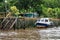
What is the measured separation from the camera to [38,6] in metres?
47.9

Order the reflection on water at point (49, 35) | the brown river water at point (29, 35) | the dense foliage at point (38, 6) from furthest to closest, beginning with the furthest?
1. the dense foliage at point (38, 6)
2. the brown river water at point (29, 35)
3. the reflection on water at point (49, 35)

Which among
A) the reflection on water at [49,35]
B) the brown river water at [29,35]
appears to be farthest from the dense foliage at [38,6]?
the brown river water at [29,35]

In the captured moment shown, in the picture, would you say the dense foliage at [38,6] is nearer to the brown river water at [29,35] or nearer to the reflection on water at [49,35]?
the reflection on water at [49,35]

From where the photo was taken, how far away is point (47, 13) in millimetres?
44531

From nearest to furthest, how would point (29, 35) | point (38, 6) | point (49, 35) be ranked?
point (49, 35), point (29, 35), point (38, 6)

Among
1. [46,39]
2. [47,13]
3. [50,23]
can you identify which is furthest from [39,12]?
[46,39]

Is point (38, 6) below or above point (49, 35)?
above

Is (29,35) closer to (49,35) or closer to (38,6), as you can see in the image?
(49,35)

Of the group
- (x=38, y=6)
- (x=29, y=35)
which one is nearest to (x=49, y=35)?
(x=29, y=35)

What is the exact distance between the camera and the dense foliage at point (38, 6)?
146ft

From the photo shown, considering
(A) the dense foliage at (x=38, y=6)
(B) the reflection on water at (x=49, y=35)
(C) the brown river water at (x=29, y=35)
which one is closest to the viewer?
(B) the reflection on water at (x=49, y=35)

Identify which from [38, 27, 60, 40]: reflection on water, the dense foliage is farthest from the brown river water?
the dense foliage

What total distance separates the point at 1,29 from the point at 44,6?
18.4m

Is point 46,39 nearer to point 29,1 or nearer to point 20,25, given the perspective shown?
point 20,25
